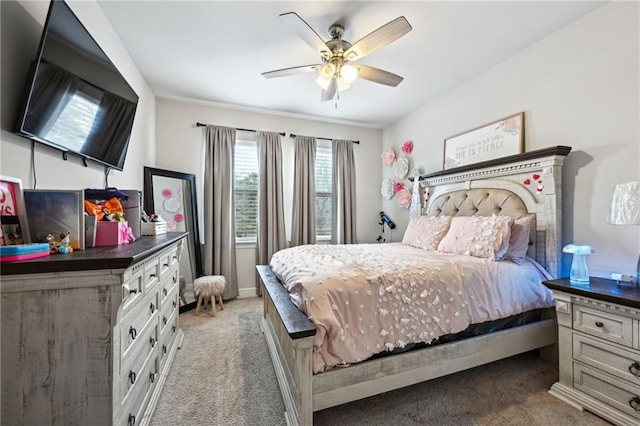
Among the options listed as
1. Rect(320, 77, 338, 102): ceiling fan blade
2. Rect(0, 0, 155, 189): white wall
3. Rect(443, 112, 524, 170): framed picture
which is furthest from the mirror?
Rect(443, 112, 524, 170): framed picture

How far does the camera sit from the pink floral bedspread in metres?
1.35

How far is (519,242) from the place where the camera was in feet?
6.82

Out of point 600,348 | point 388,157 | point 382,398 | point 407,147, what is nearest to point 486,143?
point 407,147

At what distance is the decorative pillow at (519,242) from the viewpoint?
206cm

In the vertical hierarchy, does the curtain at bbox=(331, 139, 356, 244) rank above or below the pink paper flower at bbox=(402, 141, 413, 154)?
below

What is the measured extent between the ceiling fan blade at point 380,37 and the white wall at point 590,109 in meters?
1.51

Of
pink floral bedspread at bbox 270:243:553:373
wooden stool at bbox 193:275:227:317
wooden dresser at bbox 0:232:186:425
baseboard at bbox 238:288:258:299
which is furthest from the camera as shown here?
baseboard at bbox 238:288:258:299

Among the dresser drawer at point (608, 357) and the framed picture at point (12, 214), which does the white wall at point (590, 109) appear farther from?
the framed picture at point (12, 214)

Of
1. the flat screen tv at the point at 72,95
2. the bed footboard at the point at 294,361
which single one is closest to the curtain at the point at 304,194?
the bed footboard at the point at 294,361

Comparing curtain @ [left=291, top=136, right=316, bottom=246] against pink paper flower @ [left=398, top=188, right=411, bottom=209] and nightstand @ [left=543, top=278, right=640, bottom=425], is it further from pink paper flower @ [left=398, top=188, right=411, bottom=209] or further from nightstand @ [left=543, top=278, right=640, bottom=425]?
nightstand @ [left=543, top=278, right=640, bottom=425]

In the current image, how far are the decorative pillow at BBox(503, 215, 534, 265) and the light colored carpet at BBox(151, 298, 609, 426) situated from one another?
33.2 inches

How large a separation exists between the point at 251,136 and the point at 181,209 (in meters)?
1.45

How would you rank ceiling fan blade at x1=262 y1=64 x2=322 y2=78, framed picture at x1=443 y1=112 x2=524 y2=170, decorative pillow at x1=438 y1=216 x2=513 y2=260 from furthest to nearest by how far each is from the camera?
framed picture at x1=443 y1=112 x2=524 y2=170, ceiling fan blade at x1=262 y1=64 x2=322 y2=78, decorative pillow at x1=438 y1=216 x2=513 y2=260

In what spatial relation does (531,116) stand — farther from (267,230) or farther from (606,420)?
(267,230)
